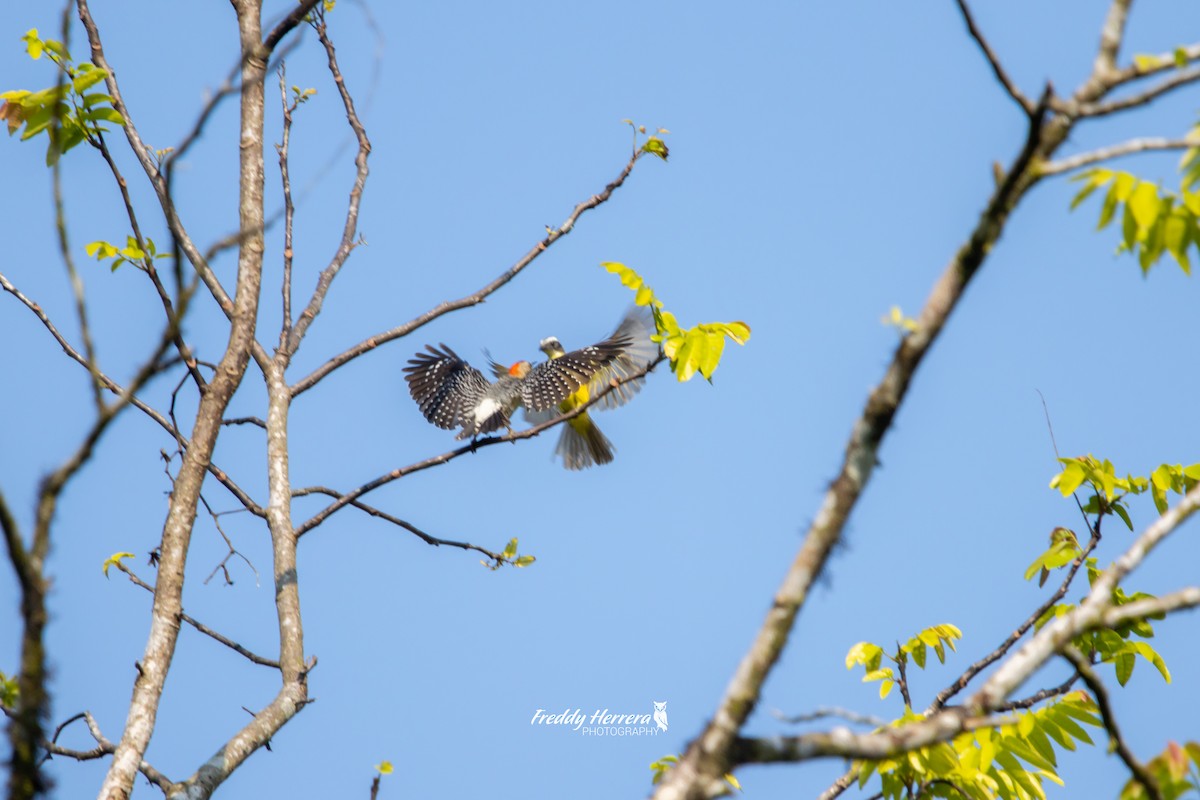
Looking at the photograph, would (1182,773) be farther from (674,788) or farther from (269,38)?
(269,38)

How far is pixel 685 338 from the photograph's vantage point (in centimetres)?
484

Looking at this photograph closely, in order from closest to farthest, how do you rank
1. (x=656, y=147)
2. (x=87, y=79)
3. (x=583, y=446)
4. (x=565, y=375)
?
1. (x=87, y=79)
2. (x=656, y=147)
3. (x=565, y=375)
4. (x=583, y=446)

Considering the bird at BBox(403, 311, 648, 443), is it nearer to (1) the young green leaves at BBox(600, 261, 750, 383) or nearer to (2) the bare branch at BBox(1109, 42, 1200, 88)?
(1) the young green leaves at BBox(600, 261, 750, 383)

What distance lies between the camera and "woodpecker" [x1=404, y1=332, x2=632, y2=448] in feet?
28.0

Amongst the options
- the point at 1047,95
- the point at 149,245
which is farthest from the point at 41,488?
the point at 149,245

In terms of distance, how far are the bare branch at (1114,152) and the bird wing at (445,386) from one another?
21.7 ft

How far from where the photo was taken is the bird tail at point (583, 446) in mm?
10867

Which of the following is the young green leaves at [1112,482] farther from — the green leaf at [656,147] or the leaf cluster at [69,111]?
the leaf cluster at [69,111]

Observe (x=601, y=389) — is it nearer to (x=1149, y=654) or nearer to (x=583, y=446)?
(x=583, y=446)

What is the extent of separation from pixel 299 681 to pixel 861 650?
82.4 inches

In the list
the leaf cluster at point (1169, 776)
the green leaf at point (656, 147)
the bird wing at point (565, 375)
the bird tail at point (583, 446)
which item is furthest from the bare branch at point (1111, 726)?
the bird tail at point (583, 446)

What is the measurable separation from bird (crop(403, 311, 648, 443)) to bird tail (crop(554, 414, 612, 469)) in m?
1.64

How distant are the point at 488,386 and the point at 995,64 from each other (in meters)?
7.01

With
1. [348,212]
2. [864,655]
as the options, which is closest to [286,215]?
[348,212]
